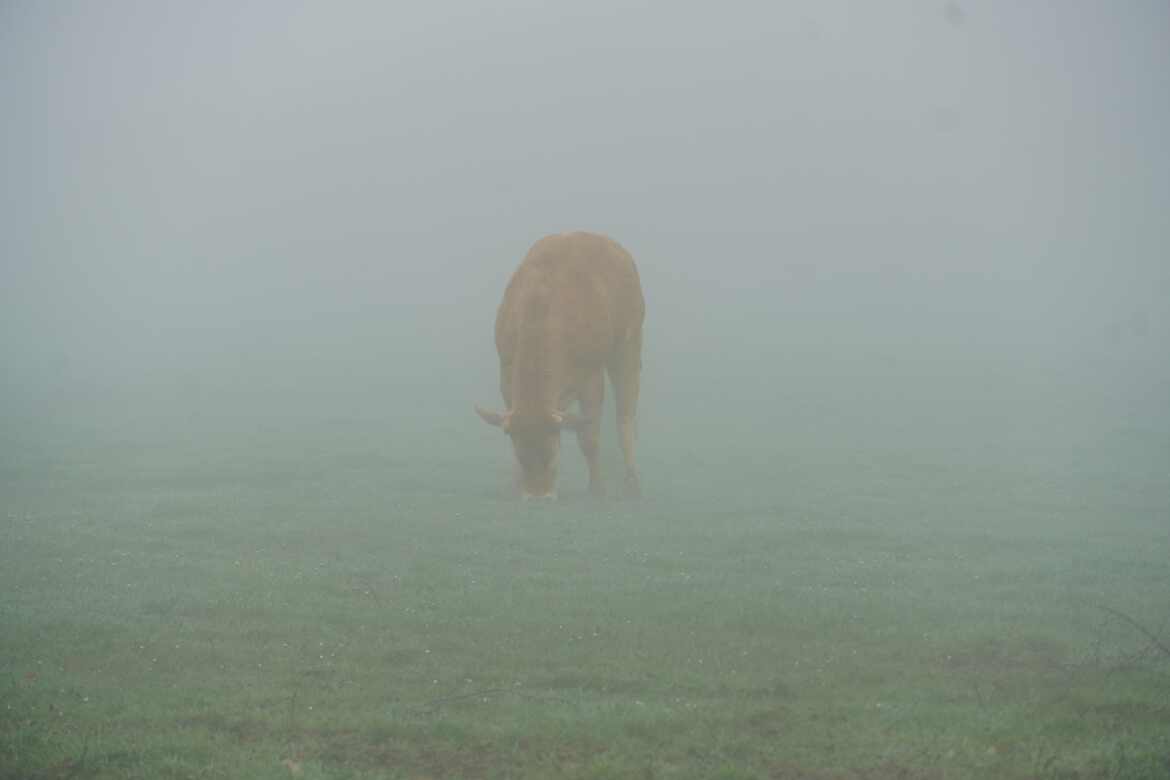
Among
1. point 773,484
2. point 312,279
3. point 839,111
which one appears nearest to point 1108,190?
point 839,111

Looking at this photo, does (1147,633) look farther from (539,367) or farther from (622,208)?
(622,208)

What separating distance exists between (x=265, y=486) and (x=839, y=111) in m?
79.9

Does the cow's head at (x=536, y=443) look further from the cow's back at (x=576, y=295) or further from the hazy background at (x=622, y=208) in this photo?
the hazy background at (x=622, y=208)

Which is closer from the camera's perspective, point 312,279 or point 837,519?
point 837,519

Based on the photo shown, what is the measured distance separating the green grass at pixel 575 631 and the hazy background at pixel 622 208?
7.03m

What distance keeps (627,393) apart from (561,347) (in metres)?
2.54

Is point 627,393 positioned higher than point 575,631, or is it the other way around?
point 627,393

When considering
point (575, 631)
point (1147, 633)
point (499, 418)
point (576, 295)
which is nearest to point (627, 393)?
point (576, 295)

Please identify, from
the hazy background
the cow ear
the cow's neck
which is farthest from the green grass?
the hazy background

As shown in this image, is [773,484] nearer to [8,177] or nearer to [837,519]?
[837,519]

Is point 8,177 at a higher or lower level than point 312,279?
higher

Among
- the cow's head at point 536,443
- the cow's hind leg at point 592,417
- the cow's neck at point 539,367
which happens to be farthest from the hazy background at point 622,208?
the cow's neck at point 539,367

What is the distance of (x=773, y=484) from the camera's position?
66.8 feet

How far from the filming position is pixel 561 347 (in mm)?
17359
